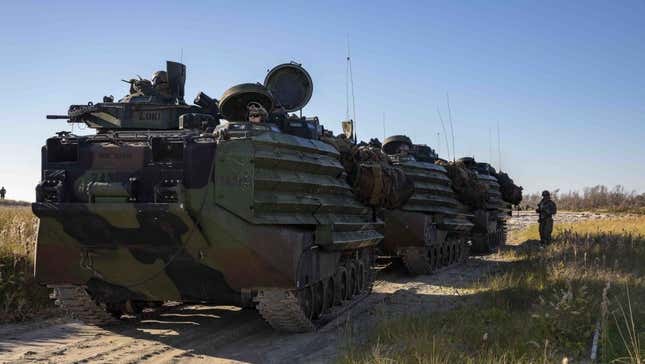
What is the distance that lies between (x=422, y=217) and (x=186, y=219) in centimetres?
881

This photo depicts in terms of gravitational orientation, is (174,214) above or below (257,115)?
below

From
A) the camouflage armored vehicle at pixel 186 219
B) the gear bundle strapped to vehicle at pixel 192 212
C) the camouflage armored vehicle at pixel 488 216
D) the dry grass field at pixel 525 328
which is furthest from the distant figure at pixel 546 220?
the camouflage armored vehicle at pixel 186 219

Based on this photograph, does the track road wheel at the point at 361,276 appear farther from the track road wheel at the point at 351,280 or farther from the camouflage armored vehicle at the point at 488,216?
the camouflage armored vehicle at the point at 488,216

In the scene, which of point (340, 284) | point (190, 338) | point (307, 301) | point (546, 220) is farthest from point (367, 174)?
point (546, 220)

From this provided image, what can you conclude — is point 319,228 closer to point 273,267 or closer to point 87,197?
point 273,267

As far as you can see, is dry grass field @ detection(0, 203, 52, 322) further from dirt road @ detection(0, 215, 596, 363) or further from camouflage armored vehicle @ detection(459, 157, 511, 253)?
camouflage armored vehicle @ detection(459, 157, 511, 253)

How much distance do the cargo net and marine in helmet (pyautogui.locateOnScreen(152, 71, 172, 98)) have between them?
96.4 inches

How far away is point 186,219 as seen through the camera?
7.59m

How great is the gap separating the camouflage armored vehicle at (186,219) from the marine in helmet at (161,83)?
5.35ft

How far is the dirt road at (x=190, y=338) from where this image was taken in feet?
24.6

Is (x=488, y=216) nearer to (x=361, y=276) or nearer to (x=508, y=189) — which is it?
(x=508, y=189)

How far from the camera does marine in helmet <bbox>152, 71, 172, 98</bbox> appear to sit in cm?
1043

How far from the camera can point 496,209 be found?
24891 millimetres

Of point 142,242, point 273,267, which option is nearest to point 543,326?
point 273,267
